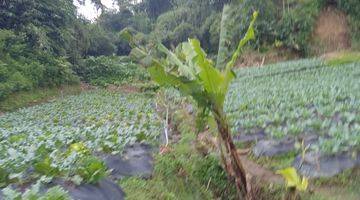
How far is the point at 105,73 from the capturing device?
103ft

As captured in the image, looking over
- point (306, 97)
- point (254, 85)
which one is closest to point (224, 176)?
point (306, 97)

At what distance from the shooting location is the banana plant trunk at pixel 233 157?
18.4ft

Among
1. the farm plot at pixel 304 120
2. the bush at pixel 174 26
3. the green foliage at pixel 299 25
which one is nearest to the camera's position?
the farm plot at pixel 304 120

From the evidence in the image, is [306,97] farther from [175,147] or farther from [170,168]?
[170,168]

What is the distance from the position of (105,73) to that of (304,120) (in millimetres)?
24503

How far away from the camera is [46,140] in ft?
24.1

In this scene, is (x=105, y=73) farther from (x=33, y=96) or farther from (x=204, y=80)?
(x=204, y=80)

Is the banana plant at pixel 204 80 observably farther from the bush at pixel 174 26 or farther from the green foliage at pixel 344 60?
the bush at pixel 174 26

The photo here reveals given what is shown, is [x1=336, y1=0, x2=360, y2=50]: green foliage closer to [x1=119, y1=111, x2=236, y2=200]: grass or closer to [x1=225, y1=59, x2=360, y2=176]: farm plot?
[x1=225, y1=59, x2=360, y2=176]: farm plot

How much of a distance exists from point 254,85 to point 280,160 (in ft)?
29.3

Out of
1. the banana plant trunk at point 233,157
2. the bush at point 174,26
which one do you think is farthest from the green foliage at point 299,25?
the banana plant trunk at point 233,157

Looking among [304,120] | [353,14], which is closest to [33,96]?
[353,14]

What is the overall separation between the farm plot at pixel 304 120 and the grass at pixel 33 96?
11.7 meters

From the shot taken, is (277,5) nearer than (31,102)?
No
